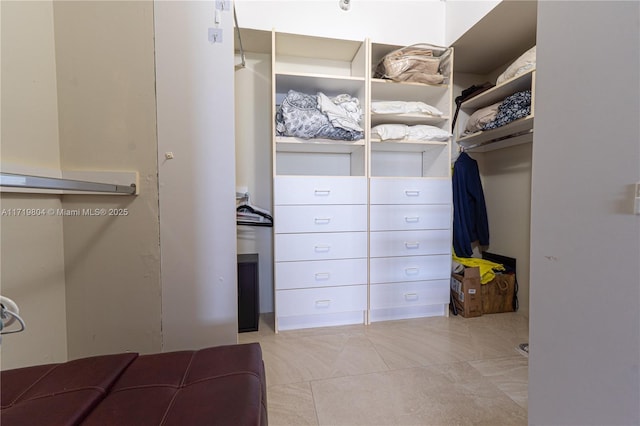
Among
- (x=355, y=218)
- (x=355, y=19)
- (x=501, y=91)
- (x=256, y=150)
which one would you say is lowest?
(x=355, y=218)

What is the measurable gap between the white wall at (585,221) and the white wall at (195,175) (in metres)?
1.06

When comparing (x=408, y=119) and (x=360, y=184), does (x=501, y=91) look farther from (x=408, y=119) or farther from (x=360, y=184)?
(x=360, y=184)

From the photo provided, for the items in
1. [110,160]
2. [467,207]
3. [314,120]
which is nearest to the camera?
[110,160]

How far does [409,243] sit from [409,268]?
0.18 meters

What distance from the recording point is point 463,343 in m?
1.53

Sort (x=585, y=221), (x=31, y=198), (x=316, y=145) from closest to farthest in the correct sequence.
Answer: (x=585, y=221) → (x=31, y=198) → (x=316, y=145)

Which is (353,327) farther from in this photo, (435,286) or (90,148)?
(90,148)

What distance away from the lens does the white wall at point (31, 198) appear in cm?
79

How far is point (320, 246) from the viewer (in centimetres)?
168

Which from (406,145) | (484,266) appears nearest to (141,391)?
(406,145)

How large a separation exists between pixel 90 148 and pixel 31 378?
763 millimetres

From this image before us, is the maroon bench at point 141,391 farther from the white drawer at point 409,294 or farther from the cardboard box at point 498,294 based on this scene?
the cardboard box at point 498,294

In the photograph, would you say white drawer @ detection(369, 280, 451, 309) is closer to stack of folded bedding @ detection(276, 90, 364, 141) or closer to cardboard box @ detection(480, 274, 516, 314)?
cardboard box @ detection(480, 274, 516, 314)

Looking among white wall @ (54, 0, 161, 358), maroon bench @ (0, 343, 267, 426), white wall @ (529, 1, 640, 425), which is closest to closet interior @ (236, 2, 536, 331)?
white wall @ (54, 0, 161, 358)
